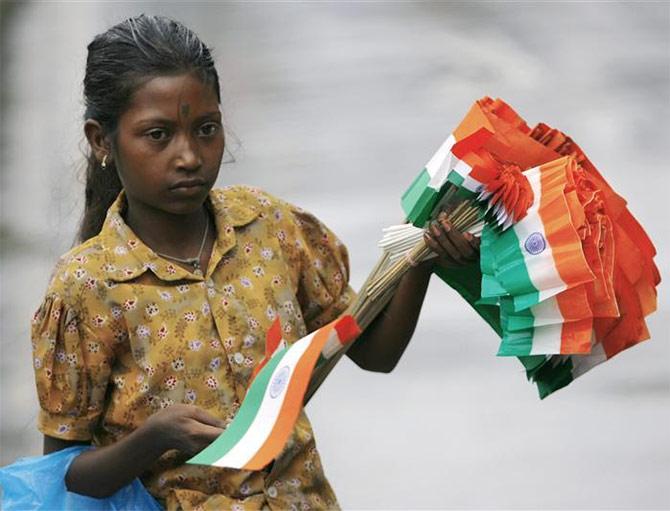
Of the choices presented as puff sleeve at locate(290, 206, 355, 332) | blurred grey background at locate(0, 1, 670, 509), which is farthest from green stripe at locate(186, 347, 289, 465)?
blurred grey background at locate(0, 1, 670, 509)

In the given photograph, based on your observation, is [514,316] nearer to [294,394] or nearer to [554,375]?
[554,375]

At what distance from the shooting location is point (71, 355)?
2611 millimetres

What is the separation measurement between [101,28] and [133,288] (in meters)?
2.75

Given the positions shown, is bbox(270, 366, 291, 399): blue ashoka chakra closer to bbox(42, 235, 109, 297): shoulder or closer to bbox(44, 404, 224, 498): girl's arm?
bbox(44, 404, 224, 498): girl's arm

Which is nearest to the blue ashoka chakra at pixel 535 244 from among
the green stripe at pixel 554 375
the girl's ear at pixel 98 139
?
the green stripe at pixel 554 375

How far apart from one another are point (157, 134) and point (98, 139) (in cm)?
16

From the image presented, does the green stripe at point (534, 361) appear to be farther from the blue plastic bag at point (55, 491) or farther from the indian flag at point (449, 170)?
the blue plastic bag at point (55, 491)

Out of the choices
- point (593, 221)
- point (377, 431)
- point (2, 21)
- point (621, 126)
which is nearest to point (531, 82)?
point (621, 126)

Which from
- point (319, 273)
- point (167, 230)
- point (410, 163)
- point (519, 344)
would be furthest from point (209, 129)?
point (410, 163)

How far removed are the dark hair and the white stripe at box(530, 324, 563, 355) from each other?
603mm

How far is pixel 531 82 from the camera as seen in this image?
504 centimetres

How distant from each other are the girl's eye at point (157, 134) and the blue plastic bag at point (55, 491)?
0.48 meters

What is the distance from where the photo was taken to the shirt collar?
264 cm

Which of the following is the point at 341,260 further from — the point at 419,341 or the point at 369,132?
the point at 369,132
